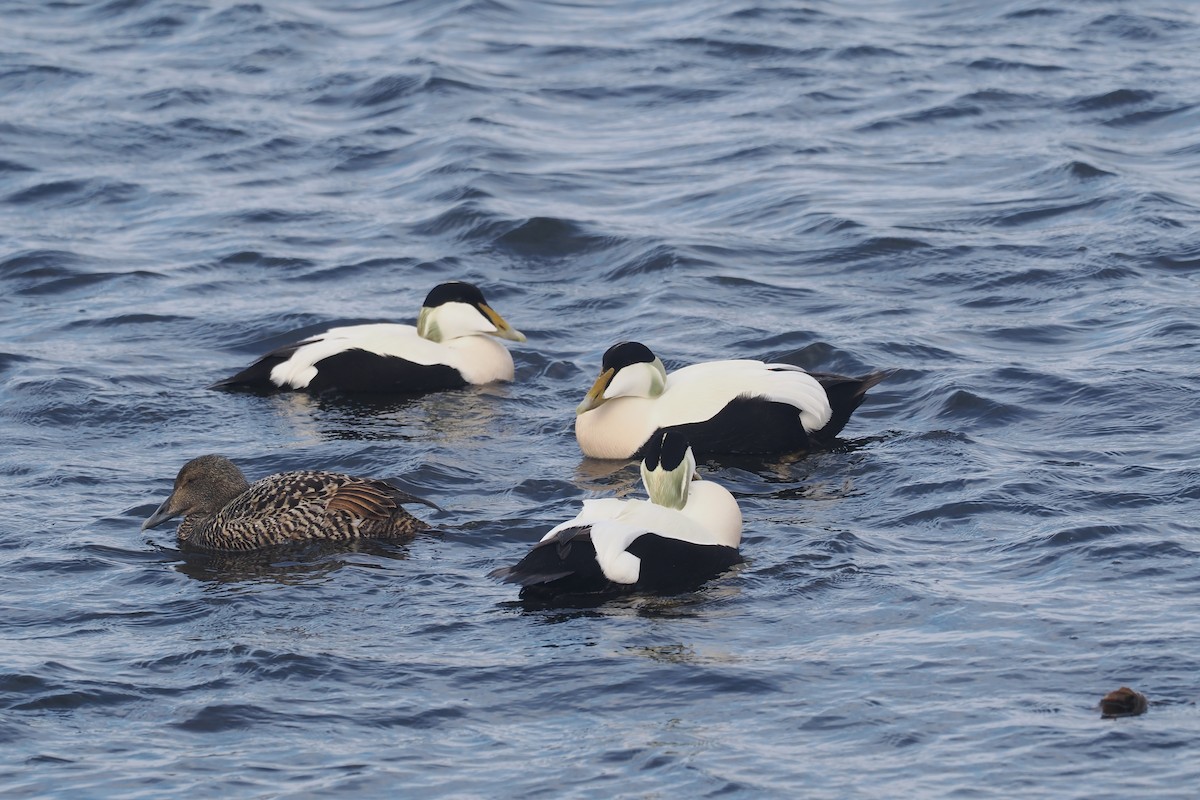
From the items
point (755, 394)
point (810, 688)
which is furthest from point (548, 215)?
point (810, 688)

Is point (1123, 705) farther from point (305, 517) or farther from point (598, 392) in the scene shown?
point (598, 392)

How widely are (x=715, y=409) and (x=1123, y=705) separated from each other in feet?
11.3

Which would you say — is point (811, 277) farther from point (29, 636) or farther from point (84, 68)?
point (84, 68)

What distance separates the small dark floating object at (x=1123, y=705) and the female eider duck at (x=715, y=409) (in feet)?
10.9

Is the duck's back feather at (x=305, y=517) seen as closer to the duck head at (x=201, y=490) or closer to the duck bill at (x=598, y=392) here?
the duck head at (x=201, y=490)

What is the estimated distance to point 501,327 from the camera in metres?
10.4

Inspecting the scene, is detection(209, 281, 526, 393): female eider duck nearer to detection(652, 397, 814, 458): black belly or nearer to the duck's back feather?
detection(652, 397, 814, 458): black belly

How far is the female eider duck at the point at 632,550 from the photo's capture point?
6793mm

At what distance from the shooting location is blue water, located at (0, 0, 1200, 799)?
5840 millimetres

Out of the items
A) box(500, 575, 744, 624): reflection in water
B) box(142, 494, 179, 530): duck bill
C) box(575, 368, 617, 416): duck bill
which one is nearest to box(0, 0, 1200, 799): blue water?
box(500, 575, 744, 624): reflection in water

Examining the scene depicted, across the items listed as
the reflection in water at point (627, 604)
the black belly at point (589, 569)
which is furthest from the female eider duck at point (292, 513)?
the reflection in water at point (627, 604)

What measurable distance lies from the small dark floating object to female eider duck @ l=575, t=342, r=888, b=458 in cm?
331

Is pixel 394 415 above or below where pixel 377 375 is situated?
below

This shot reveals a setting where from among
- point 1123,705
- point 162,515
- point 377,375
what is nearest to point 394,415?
point 377,375
